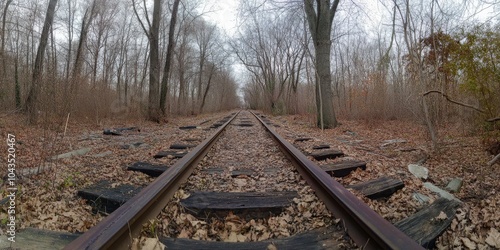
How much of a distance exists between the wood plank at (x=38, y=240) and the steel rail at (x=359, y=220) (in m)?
1.95

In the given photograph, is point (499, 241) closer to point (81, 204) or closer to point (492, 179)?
point (492, 179)

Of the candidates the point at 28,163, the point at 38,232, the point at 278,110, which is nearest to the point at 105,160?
the point at 28,163

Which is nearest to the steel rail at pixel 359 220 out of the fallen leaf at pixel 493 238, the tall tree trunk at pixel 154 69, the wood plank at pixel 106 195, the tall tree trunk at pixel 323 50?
the fallen leaf at pixel 493 238

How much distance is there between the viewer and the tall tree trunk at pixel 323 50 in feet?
34.5

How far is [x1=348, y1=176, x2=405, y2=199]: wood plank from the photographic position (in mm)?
2811

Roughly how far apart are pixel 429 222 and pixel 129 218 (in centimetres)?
221

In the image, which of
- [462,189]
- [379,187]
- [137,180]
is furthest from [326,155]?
[137,180]

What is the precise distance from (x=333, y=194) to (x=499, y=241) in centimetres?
116

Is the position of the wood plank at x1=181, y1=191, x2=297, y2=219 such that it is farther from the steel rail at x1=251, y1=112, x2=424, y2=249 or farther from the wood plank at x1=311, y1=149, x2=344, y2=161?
the wood plank at x1=311, y1=149, x2=344, y2=161

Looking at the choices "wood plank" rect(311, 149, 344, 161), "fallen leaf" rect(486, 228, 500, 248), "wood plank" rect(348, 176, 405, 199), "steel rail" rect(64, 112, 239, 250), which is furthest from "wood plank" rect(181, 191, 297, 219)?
"wood plank" rect(311, 149, 344, 161)

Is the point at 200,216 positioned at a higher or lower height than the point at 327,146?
lower

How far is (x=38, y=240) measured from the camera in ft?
6.32

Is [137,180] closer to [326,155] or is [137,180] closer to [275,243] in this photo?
[275,243]

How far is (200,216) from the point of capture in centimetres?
252
